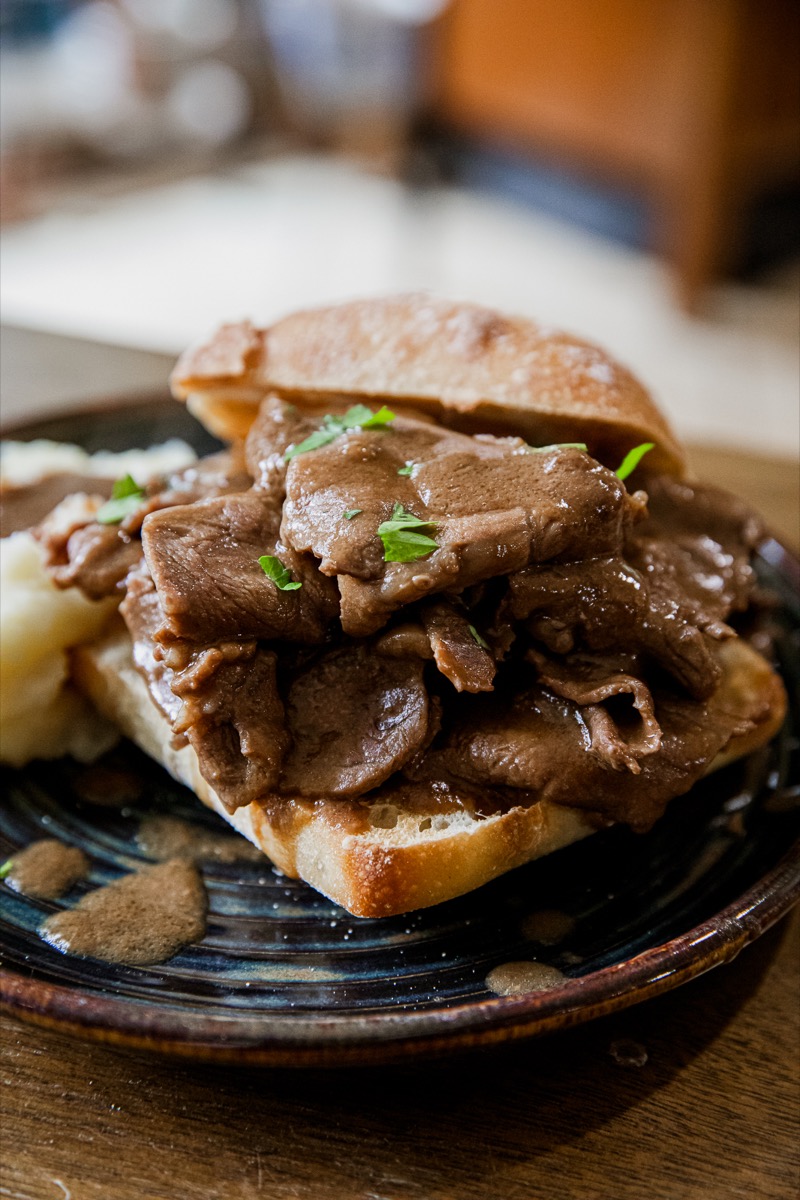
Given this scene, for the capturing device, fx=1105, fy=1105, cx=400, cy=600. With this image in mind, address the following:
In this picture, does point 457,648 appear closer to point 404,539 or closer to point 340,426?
point 404,539

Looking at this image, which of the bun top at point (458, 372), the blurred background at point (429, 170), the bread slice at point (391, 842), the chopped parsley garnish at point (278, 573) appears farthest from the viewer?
the blurred background at point (429, 170)

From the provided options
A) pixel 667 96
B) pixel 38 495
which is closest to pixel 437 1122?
pixel 38 495

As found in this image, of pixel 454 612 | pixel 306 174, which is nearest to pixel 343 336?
pixel 454 612

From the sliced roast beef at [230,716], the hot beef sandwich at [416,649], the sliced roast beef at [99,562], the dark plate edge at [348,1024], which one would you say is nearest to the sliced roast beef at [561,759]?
the hot beef sandwich at [416,649]

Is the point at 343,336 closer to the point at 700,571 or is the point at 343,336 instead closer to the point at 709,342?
the point at 700,571

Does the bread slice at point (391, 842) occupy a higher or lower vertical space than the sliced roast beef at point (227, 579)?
lower

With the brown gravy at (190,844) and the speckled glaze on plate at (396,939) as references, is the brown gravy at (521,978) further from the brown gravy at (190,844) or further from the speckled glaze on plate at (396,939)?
the brown gravy at (190,844)
